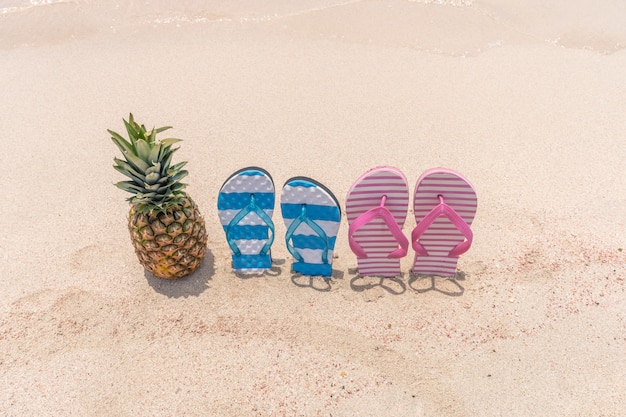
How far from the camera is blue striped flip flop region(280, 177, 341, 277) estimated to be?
4586 mm

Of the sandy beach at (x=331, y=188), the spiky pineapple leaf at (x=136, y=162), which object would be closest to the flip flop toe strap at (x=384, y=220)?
the sandy beach at (x=331, y=188)

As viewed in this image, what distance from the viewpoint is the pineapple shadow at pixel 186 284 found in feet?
16.7

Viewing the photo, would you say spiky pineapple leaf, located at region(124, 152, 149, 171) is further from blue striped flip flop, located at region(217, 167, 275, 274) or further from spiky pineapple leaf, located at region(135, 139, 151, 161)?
blue striped flip flop, located at region(217, 167, 275, 274)

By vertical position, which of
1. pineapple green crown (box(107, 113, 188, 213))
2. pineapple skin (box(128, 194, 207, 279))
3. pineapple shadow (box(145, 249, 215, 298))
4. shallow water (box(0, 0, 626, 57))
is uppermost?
shallow water (box(0, 0, 626, 57))

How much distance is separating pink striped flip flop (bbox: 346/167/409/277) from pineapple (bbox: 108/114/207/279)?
1.57 metres

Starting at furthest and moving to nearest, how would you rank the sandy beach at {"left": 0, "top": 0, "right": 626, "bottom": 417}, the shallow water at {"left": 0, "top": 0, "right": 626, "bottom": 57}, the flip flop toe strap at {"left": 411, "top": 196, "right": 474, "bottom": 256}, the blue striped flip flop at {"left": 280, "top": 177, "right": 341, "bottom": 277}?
the shallow water at {"left": 0, "top": 0, "right": 626, "bottom": 57}, the blue striped flip flop at {"left": 280, "top": 177, "right": 341, "bottom": 277}, the flip flop toe strap at {"left": 411, "top": 196, "right": 474, "bottom": 256}, the sandy beach at {"left": 0, "top": 0, "right": 626, "bottom": 417}

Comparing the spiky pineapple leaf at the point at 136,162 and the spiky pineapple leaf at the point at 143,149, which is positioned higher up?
the spiky pineapple leaf at the point at 143,149

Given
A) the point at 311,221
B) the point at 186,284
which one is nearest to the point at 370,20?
the point at 311,221

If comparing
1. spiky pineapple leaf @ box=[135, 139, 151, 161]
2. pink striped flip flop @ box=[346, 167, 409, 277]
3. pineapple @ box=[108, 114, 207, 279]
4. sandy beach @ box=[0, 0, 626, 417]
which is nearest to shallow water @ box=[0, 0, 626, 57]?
sandy beach @ box=[0, 0, 626, 417]

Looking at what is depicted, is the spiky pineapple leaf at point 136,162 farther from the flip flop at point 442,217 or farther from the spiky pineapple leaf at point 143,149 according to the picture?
the flip flop at point 442,217

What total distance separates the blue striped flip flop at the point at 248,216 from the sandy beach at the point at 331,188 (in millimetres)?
216

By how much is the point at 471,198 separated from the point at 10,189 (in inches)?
225

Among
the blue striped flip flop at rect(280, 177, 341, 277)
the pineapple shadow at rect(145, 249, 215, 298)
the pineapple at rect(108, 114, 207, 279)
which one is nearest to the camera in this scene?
the pineapple at rect(108, 114, 207, 279)

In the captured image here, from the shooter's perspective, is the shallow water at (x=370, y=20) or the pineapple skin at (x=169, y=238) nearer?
the pineapple skin at (x=169, y=238)
